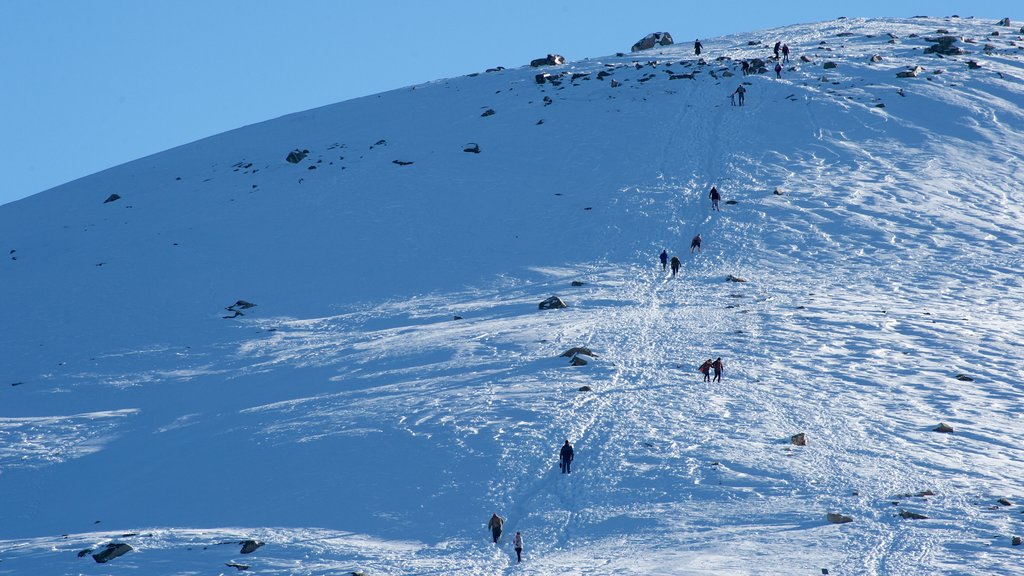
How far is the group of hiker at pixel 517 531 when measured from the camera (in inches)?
787

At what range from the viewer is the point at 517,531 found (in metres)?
21.3

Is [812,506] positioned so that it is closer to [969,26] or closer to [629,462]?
[629,462]

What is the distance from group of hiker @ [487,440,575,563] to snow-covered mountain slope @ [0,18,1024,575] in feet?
0.90

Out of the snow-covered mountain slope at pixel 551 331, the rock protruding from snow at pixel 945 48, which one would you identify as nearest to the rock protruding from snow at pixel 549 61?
the snow-covered mountain slope at pixel 551 331

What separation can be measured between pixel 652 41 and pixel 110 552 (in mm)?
61781

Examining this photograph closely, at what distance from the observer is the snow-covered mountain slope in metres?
21.8

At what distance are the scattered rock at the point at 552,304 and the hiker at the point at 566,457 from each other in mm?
13825

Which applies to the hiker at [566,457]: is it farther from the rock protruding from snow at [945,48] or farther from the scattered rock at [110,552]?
the rock protruding from snow at [945,48]

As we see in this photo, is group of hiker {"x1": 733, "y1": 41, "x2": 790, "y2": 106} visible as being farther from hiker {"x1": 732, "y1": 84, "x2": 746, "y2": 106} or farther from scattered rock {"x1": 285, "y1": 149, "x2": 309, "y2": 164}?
scattered rock {"x1": 285, "y1": 149, "x2": 309, "y2": 164}

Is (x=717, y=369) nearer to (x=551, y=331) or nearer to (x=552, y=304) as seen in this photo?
(x=551, y=331)

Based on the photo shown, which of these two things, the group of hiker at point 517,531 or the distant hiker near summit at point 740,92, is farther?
A: the distant hiker near summit at point 740,92

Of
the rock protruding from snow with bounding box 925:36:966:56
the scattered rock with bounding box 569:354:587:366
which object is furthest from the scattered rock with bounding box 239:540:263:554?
the rock protruding from snow with bounding box 925:36:966:56

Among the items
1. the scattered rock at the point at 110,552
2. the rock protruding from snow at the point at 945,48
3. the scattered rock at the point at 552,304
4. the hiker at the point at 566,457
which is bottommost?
the scattered rock at the point at 110,552

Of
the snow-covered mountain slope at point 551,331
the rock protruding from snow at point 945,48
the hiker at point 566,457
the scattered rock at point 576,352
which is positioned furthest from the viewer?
the rock protruding from snow at point 945,48
